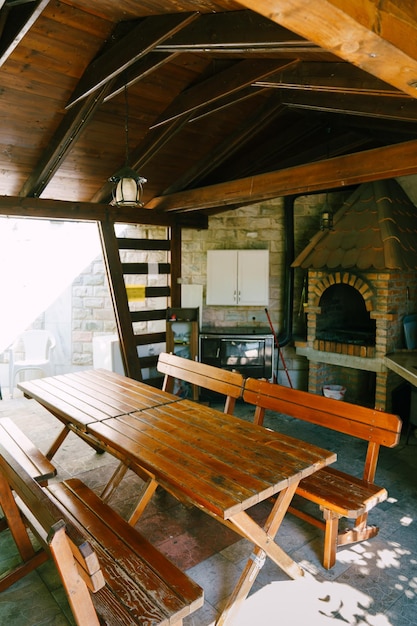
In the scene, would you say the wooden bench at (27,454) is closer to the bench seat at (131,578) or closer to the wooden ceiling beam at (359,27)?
the bench seat at (131,578)

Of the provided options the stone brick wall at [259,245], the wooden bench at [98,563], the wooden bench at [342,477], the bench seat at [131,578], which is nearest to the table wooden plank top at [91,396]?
the wooden bench at [98,563]

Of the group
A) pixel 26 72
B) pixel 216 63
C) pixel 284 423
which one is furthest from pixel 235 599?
pixel 216 63

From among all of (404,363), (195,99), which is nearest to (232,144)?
(195,99)

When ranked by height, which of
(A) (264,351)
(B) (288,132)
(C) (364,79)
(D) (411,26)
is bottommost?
(A) (264,351)

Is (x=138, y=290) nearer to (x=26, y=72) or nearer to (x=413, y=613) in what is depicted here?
(x=26, y=72)

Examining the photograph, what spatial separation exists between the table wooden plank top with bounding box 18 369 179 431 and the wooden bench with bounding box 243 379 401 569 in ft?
3.70

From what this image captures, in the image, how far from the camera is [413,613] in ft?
8.55

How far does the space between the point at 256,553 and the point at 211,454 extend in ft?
2.10

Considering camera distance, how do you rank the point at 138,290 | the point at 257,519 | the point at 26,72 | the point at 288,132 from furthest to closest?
the point at 138,290
the point at 288,132
the point at 26,72
the point at 257,519

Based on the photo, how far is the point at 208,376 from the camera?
13.6ft

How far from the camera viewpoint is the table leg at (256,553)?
248 cm

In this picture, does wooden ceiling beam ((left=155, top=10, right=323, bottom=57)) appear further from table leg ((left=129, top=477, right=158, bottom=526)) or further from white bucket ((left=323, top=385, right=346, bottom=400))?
white bucket ((left=323, top=385, right=346, bottom=400))

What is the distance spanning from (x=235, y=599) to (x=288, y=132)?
588cm

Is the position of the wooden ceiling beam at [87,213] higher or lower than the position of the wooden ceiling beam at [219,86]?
lower
